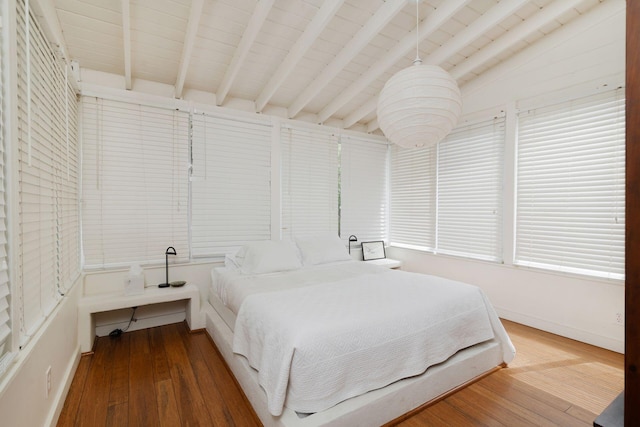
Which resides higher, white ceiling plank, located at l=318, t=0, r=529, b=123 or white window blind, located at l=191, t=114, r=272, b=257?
white ceiling plank, located at l=318, t=0, r=529, b=123

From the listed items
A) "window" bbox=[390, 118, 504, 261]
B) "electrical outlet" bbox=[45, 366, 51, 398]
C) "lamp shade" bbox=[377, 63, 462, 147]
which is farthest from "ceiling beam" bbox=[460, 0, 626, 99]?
"electrical outlet" bbox=[45, 366, 51, 398]

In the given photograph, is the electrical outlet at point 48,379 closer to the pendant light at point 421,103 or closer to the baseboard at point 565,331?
the pendant light at point 421,103

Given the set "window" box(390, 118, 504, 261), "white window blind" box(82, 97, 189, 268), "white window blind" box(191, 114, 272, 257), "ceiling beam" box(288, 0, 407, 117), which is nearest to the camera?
"ceiling beam" box(288, 0, 407, 117)

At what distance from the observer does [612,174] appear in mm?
2602

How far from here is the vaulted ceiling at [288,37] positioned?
89.9 inches

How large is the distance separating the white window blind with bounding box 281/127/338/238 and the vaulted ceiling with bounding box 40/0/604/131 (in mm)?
710

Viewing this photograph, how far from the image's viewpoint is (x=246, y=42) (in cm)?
251

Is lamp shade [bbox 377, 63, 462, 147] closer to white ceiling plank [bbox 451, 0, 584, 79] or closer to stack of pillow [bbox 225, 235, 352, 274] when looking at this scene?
white ceiling plank [bbox 451, 0, 584, 79]

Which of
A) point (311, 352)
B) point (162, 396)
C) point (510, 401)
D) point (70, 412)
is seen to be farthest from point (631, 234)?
point (70, 412)

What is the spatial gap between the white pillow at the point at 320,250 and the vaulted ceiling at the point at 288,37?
175 centimetres

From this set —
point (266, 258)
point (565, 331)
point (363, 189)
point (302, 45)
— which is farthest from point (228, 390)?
point (363, 189)

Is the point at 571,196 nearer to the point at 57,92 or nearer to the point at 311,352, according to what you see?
the point at 311,352

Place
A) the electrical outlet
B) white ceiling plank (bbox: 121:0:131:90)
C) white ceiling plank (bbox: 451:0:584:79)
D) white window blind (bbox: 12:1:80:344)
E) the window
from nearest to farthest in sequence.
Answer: white window blind (bbox: 12:1:80:344)
the electrical outlet
white ceiling plank (bbox: 121:0:131:90)
white ceiling plank (bbox: 451:0:584:79)
the window

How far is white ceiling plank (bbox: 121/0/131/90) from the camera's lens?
205 cm
